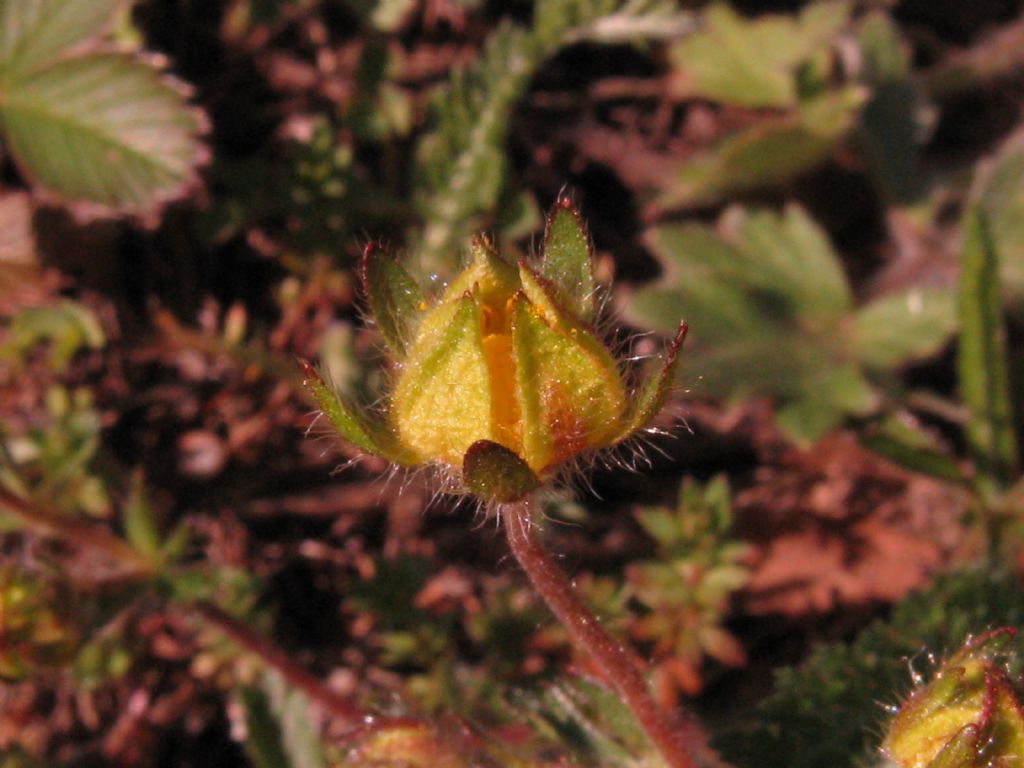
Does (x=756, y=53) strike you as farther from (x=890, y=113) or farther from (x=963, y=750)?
(x=963, y=750)

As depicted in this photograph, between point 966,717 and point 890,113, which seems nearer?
point 966,717

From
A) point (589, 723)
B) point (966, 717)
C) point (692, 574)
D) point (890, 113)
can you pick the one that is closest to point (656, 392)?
point (966, 717)

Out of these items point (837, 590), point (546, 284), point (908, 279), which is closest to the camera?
point (546, 284)

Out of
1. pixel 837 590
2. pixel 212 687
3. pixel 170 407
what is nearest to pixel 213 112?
pixel 170 407

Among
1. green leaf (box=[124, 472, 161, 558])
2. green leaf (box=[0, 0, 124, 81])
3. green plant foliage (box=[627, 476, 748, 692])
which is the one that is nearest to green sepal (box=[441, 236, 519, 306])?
green plant foliage (box=[627, 476, 748, 692])

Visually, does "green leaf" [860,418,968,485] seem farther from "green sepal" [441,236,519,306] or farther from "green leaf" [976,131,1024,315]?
"green sepal" [441,236,519,306]

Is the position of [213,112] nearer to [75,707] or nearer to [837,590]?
[75,707]

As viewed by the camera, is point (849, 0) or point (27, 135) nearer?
point (27, 135)

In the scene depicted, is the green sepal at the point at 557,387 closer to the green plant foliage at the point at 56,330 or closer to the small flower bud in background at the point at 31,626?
the small flower bud in background at the point at 31,626
